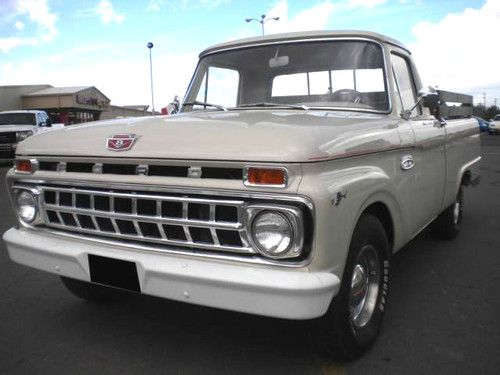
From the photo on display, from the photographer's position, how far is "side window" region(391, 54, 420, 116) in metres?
3.89

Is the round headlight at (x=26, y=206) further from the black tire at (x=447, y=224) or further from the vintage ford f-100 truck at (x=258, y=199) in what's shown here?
the black tire at (x=447, y=224)

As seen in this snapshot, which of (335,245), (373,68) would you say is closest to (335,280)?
(335,245)

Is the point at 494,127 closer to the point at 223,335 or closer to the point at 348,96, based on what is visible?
the point at 348,96

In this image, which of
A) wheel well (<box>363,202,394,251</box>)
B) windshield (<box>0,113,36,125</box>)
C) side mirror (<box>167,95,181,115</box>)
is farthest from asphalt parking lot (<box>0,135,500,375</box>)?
windshield (<box>0,113,36,125</box>)

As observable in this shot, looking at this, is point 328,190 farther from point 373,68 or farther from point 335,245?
point 373,68

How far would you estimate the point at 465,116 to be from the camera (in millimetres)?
5805

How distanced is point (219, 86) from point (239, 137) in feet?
6.43

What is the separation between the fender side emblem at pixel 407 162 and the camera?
3324mm

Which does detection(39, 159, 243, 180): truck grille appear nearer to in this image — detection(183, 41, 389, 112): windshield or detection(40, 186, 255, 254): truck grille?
detection(40, 186, 255, 254): truck grille

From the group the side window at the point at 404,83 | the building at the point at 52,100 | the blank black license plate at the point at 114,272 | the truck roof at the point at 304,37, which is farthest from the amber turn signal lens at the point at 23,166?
the building at the point at 52,100

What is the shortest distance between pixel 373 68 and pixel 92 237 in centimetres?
226

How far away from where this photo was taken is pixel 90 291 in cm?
366

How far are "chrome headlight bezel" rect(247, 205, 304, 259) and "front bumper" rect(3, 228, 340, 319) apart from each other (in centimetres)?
7

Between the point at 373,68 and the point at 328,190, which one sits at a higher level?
the point at 373,68
